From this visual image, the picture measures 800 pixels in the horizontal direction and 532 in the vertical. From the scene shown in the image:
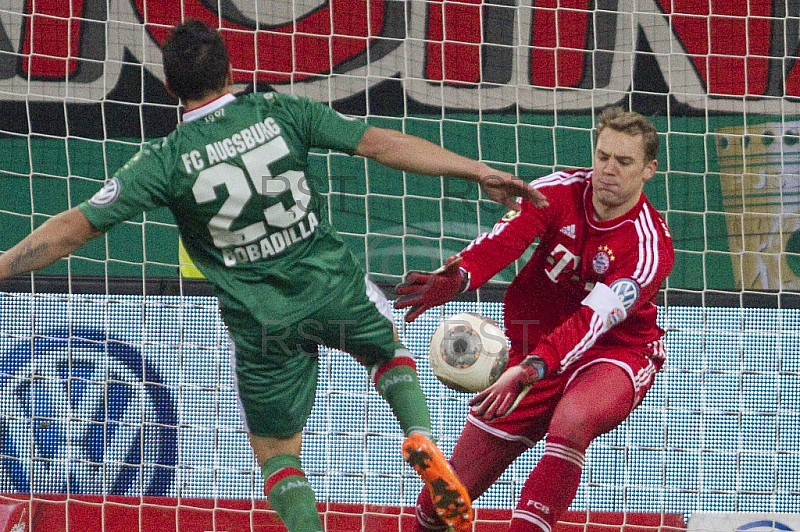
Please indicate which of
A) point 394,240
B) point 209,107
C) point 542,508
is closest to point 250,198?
point 209,107

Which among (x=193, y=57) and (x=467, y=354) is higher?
(x=193, y=57)

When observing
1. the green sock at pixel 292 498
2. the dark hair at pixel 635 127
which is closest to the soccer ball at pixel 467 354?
the green sock at pixel 292 498

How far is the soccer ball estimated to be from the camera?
3410 mm

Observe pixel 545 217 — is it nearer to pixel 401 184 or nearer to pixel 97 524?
pixel 401 184

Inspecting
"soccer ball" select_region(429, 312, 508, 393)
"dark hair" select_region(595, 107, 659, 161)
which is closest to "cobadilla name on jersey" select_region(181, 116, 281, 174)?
"soccer ball" select_region(429, 312, 508, 393)

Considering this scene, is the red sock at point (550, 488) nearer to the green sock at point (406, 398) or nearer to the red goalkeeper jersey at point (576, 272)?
the red goalkeeper jersey at point (576, 272)

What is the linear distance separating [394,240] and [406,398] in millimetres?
2254

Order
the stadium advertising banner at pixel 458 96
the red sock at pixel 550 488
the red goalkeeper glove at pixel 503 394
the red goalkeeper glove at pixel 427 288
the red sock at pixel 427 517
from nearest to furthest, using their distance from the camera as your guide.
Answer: the red goalkeeper glove at pixel 503 394, the red sock at pixel 550 488, the red goalkeeper glove at pixel 427 288, the red sock at pixel 427 517, the stadium advertising banner at pixel 458 96

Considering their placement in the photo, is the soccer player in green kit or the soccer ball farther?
the soccer ball

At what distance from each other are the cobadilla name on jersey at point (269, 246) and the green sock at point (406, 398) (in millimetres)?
504

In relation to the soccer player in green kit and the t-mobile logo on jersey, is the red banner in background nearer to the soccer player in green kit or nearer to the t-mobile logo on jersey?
the t-mobile logo on jersey

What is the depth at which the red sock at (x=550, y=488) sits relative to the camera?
3320mm

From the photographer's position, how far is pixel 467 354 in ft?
11.2

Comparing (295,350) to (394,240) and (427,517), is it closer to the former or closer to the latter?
(427,517)
